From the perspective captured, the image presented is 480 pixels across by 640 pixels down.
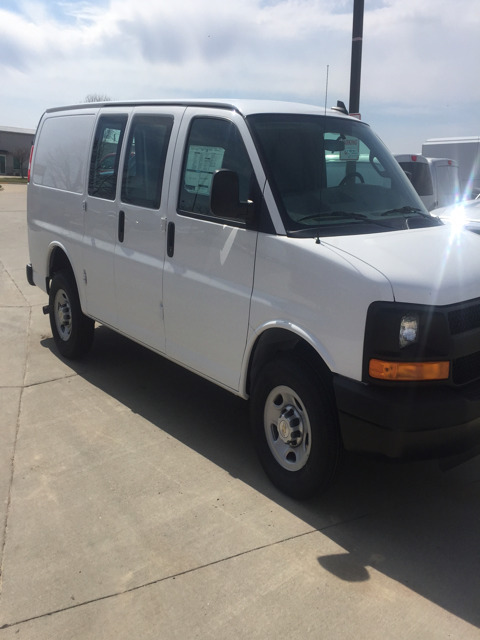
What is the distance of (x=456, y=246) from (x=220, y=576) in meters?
2.22

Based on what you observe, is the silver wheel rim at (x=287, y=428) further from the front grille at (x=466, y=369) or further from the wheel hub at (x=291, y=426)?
the front grille at (x=466, y=369)

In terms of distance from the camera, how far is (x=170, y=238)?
14.7 feet

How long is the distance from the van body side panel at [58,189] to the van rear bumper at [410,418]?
3322 millimetres

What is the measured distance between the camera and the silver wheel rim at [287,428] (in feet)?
12.0

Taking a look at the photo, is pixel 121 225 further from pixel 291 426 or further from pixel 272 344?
pixel 291 426

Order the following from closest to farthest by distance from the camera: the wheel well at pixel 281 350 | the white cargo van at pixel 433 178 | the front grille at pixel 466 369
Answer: the front grille at pixel 466 369
the wheel well at pixel 281 350
the white cargo van at pixel 433 178

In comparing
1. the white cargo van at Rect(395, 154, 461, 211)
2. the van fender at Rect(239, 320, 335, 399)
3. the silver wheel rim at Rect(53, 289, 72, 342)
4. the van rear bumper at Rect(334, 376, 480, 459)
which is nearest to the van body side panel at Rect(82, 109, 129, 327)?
the silver wheel rim at Rect(53, 289, 72, 342)

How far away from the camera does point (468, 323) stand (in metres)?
3.26

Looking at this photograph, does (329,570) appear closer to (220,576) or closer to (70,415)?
(220,576)

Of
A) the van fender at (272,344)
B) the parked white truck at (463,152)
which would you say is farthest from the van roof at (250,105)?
the parked white truck at (463,152)

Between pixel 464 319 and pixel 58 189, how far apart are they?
4207 millimetres

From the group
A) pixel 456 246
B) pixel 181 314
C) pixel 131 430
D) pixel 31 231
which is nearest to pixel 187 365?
pixel 181 314

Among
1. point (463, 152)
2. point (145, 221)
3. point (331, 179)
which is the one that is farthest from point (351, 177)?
point (463, 152)

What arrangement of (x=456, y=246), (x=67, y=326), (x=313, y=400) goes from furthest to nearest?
(x=67, y=326) < (x=456, y=246) < (x=313, y=400)
